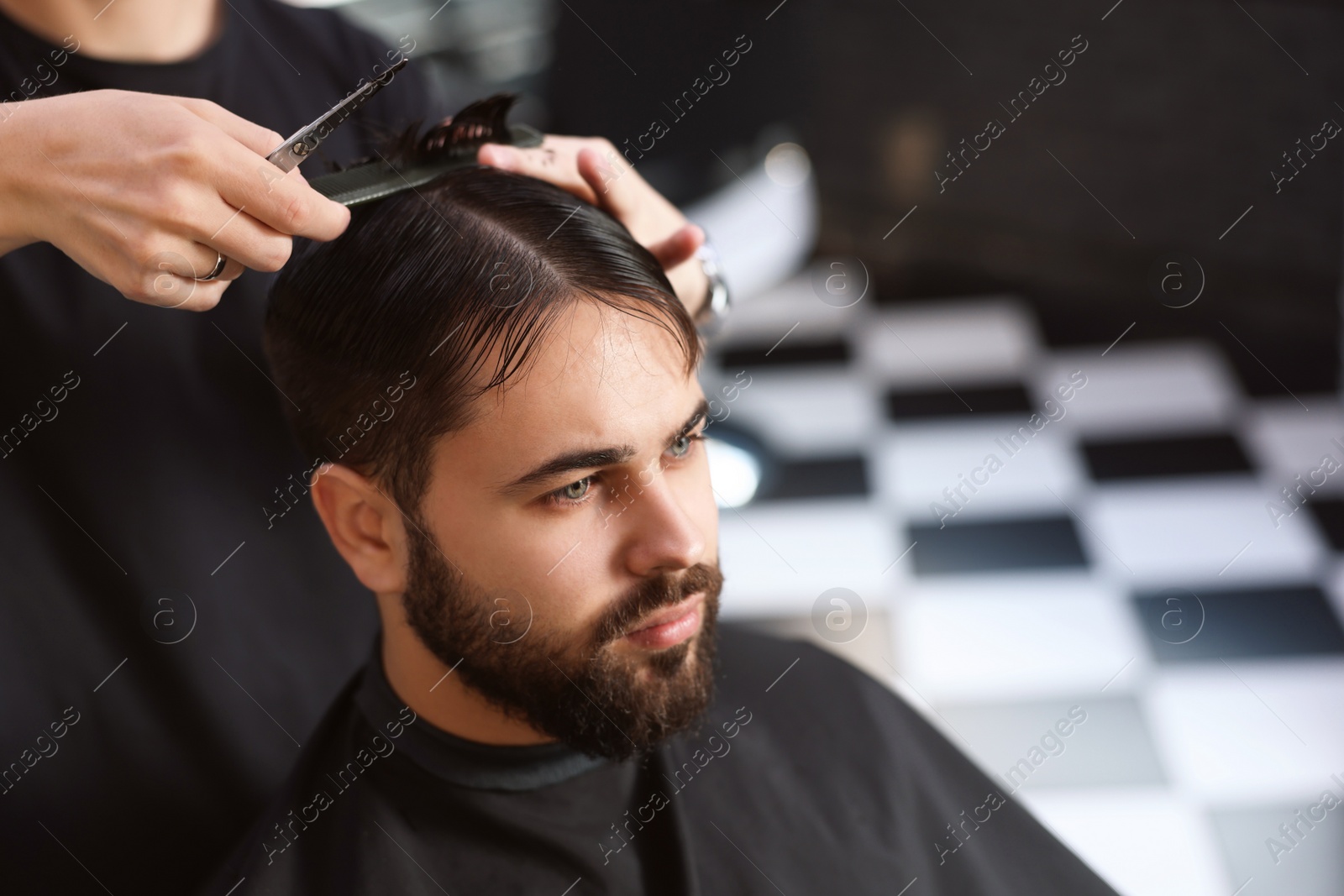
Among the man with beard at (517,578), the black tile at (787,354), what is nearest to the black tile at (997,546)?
the black tile at (787,354)

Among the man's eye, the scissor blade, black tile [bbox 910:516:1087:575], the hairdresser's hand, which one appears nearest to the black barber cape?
the man's eye

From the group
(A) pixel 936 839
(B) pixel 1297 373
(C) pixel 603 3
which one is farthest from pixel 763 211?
(B) pixel 1297 373

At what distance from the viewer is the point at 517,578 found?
4.51 feet

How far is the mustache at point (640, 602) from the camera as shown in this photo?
54.1 inches

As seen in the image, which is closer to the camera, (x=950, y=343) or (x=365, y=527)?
(x=365, y=527)

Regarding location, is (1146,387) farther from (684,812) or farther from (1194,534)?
(684,812)

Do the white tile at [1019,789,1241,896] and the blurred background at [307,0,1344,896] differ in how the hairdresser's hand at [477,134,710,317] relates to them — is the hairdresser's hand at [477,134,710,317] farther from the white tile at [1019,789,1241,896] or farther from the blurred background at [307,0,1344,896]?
the white tile at [1019,789,1241,896]

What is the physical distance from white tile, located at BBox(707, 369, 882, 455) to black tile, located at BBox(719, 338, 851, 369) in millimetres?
84

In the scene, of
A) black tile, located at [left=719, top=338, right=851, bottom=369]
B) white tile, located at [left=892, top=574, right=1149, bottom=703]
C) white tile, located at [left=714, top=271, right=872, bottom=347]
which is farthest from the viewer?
white tile, located at [left=714, top=271, right=872, bottom=347]

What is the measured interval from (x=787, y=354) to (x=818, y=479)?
0.86 meters

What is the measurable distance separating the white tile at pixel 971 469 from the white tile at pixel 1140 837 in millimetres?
1165

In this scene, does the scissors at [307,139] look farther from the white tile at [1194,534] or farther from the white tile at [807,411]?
the white tile at [807,411]

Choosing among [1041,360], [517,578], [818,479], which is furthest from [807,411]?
[517,578]

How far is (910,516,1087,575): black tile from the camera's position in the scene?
349 cm
